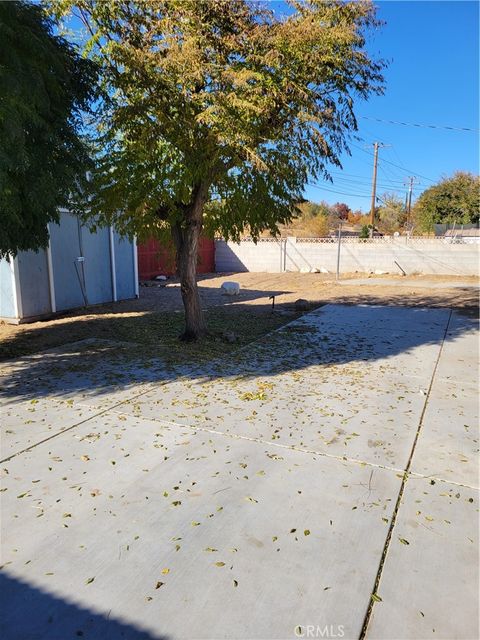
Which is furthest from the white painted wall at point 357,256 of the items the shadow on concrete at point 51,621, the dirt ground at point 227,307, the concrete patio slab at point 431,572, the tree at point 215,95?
the shadow on concrete at point 51,621

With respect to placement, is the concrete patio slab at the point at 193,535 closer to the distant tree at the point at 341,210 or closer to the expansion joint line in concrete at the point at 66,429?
the expansion joint line in concrete at the point at 66,429

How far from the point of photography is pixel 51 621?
71.6 inches

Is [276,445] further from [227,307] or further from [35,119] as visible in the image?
[227,307]

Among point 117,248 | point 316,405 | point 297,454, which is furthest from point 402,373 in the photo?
point 117,248

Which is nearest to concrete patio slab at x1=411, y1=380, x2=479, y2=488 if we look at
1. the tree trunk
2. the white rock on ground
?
the tree trunk

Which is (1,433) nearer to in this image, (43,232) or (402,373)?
(43,232)

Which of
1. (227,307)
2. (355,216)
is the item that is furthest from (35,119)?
(355,216)

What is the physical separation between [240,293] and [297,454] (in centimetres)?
1128

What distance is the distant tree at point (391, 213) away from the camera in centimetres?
5050

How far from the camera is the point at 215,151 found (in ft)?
18.9

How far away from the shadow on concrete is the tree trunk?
5263 mm

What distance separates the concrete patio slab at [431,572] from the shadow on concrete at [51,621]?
1.01 metres

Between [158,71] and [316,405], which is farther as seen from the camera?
[158,71]

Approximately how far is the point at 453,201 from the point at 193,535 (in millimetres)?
36515
